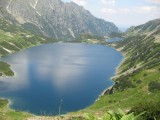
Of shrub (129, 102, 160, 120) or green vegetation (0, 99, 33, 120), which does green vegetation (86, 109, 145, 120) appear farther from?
green vegetation (0, 99, 33, 120)

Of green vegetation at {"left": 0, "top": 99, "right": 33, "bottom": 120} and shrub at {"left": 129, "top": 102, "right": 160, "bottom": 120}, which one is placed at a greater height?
green vegetation at {"left": 0, "top": 99, "right": 33, "bottom": 120}

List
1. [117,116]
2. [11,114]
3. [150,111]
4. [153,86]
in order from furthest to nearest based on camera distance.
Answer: [153,86], [11,114], [150,111], [117,116]

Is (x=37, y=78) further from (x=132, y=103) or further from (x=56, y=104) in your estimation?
(x=132, y=103)

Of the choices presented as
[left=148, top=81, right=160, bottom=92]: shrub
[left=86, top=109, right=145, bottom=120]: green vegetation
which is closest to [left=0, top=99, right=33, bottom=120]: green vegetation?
[left=148, top=81, right=160, bottom=92]: shrub

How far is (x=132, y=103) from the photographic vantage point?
12244cm

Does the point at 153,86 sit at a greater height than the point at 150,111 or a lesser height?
greater

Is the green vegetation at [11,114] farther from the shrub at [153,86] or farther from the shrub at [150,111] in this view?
the shrub at [153,86]

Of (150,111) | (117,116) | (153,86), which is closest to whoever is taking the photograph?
(117,116)

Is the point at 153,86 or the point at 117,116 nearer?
the point at 117,116

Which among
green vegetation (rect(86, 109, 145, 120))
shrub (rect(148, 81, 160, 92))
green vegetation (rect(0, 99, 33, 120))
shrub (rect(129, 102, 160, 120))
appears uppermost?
shrub (rect(148, 81, 160, 92))

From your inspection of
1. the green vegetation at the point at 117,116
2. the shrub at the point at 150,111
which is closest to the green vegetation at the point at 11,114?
the shrub at the point at 150,111

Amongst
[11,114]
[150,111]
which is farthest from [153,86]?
[11,114]

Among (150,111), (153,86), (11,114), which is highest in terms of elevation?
(153,86)

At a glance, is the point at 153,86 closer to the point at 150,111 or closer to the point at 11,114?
the point at 150,111
